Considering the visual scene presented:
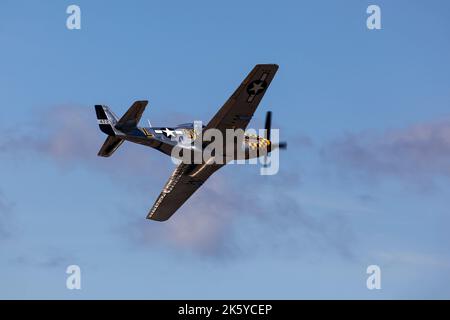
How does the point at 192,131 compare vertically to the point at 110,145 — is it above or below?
above

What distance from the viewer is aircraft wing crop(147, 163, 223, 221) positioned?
38.3 metres

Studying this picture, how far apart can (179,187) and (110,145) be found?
5.85 metres

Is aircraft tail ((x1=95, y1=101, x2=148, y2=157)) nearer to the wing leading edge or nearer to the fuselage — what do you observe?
the fuselage

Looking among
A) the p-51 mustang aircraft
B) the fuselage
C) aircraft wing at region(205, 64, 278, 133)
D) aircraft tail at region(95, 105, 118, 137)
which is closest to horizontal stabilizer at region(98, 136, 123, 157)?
the p-51 mustang aircraft

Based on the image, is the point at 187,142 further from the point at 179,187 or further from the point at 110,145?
the point at 179,187

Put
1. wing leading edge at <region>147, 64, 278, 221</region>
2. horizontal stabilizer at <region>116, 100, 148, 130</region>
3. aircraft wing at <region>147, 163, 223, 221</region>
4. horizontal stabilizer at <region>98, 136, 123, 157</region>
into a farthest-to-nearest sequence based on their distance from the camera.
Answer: aircraft wing at <region>147, 163, 223, 221</region> → horizontal stabilizer at <region>98, 136, 123, 157</region> → horizontal stabilizer at <region>116, 100, 148, 130</region> → wing leading edge at <region>147, 64, 278, 221</region>

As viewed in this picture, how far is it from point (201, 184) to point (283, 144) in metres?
4.72

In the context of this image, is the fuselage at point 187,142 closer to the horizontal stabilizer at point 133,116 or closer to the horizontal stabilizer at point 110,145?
the horizontal stabilizer at point 133,116

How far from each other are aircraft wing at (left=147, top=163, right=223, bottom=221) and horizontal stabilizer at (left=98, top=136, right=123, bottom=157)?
4.27 metres

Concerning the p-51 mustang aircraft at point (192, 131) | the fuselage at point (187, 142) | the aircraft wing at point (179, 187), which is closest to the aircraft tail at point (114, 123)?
the p-51 mustang aircraft at point (192, 131)

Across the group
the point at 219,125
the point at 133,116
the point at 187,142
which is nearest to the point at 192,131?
the point at 187,142

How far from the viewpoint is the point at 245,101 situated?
3306cm

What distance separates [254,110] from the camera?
3375 centimetres
